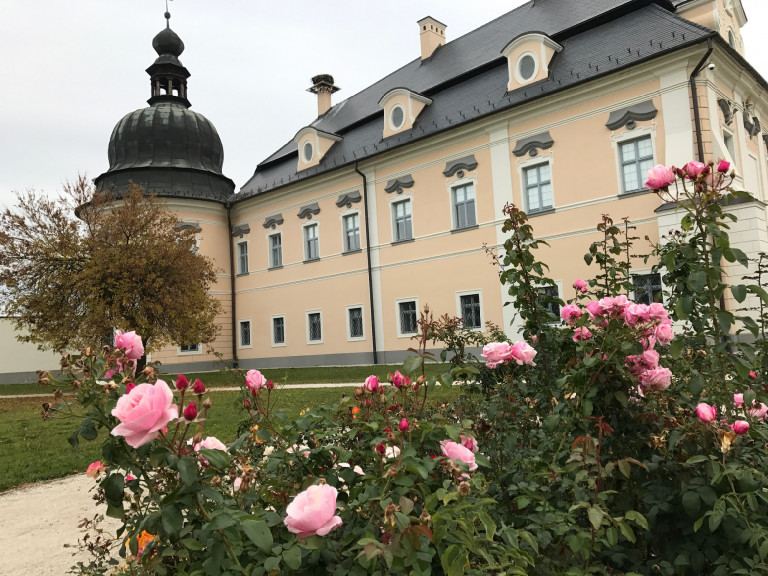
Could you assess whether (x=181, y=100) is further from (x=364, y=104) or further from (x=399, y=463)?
(x=399, y=463)

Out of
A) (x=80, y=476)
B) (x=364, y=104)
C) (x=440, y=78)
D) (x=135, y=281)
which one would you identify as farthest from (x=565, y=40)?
(x=80, y=476)

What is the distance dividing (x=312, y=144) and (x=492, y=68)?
8122 mm

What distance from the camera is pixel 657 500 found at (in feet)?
6.59

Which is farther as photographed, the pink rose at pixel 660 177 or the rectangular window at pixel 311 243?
the rectangular window at pixel 311 243


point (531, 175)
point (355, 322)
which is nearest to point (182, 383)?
point (531, 175)

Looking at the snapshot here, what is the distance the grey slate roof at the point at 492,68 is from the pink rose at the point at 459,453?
14839 mm

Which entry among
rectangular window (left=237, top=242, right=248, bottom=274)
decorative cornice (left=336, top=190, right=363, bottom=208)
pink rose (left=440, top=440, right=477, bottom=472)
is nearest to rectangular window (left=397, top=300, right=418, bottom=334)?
decorative cornice (left=336, top=190, right=363, bottom=208)

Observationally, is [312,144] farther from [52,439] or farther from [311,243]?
[52,439]

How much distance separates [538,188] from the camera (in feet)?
54.9

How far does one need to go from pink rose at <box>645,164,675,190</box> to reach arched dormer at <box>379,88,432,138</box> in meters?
18.2

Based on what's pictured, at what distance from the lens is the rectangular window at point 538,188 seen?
16531 mm

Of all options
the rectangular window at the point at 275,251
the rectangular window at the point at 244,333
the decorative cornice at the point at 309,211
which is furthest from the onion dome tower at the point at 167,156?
the rectangular window at the point at 244,333

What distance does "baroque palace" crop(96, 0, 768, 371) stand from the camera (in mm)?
14594

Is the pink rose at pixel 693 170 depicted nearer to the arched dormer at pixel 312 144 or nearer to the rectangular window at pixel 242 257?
the arched dormer at pixel 312 144
